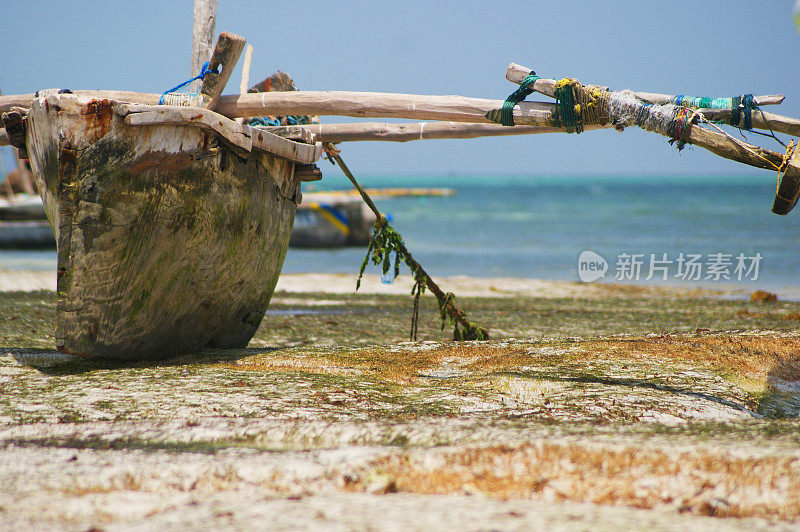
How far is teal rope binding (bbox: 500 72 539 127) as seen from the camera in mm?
4148

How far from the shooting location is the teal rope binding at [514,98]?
4.15 metres

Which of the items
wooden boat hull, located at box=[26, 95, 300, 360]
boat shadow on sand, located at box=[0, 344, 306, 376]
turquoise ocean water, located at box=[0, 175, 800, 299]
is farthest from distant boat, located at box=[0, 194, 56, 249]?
wooden boat hull, located at box=[26, 95, 300, 360]

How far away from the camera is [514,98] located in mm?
4215

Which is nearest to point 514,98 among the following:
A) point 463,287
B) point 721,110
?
point 721,110

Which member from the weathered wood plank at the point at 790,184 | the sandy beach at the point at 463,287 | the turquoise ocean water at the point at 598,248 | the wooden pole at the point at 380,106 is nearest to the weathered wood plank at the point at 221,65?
the wooden pole at the point at 380,106

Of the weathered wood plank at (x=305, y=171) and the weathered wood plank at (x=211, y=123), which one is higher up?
the weathered wood plank at (x=211, y=123)

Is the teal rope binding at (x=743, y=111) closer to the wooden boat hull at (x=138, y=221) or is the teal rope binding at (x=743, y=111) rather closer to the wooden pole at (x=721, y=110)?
the wooden pole at (x=721, y=110)

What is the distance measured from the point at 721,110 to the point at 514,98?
1.22m

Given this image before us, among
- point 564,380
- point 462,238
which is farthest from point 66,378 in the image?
point 462,238

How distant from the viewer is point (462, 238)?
28359 mm

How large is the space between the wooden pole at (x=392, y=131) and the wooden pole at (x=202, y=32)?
1.05 metres

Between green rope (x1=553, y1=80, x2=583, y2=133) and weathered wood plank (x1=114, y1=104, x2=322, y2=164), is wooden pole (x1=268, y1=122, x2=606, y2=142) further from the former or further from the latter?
green rope (x1=553, y1=80, x2=583, y2=133)

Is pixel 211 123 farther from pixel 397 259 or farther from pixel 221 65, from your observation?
pixel 397 259

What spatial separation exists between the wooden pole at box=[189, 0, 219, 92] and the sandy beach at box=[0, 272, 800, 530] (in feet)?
8.50
